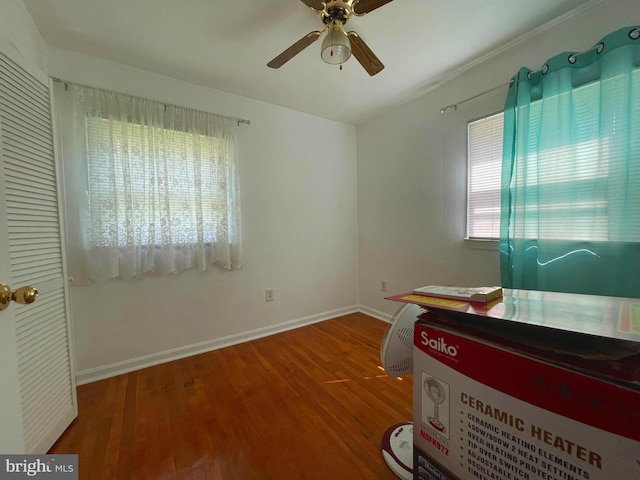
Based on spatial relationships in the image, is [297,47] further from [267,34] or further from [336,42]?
[267,34]

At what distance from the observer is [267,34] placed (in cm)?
158

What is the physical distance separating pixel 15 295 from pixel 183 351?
1660mm

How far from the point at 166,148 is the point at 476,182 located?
259 cm

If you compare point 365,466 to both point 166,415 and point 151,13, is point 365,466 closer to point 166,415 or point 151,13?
point 166,415

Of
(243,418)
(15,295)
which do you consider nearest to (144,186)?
(15,295)

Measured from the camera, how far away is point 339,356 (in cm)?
206

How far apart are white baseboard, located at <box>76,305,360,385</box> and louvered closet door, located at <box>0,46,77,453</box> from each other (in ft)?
1.43

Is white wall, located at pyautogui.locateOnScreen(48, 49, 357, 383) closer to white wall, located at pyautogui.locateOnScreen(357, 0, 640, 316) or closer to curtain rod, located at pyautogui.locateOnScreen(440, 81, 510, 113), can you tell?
white wall, located at pyautogui.locateOnScreen(357, 0, 640, 316)

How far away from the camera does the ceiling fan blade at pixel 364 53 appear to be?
4.37 feet

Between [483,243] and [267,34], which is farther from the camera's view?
[483,243]

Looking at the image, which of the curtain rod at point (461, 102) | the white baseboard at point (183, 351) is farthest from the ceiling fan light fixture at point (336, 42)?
the white baseboard at point (183, 351)

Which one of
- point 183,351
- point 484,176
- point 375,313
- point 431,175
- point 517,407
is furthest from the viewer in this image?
point 375,313

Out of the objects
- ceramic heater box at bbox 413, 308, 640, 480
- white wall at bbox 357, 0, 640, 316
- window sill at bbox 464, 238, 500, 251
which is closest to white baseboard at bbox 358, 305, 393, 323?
white wall at bbox 357, 0, 640, 316

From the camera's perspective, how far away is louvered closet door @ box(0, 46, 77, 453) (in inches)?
41.3
